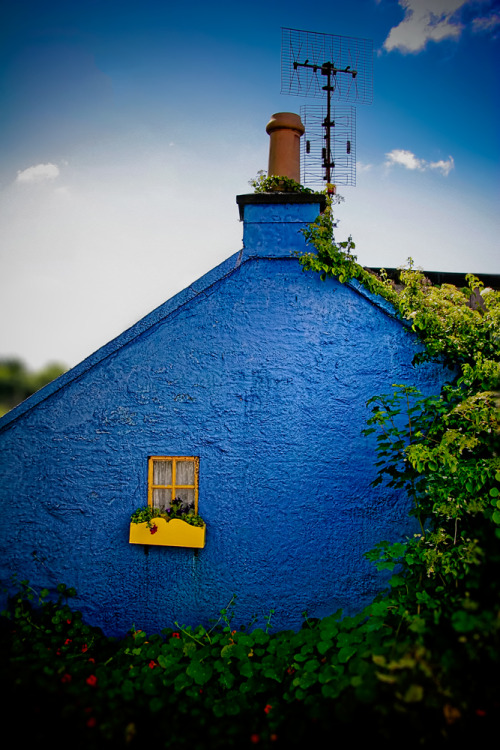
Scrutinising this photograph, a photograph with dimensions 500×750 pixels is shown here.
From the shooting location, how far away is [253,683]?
337cm

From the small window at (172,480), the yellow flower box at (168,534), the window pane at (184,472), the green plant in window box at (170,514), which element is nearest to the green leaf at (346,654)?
the yellow flower box at (168,534)

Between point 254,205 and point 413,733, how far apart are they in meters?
4.43

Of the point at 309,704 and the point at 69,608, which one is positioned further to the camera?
the point at 69,608

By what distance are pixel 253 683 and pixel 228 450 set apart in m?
1.97

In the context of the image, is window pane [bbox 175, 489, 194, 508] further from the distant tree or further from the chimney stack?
the chimney stack

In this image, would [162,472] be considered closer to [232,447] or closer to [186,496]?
[186,496]

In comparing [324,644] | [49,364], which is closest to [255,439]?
[324,644]

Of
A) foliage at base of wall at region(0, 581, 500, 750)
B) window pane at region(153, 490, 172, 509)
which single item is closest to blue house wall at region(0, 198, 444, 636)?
window pane at region(153, 490, 172, 509)

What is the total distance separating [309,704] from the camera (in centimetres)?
263

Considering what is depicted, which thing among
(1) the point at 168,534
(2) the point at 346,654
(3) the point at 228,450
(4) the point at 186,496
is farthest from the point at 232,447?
(2) the point at 346,654

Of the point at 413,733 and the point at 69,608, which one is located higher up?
the point at 413,733

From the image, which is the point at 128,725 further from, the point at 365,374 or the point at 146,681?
the point at 365,374

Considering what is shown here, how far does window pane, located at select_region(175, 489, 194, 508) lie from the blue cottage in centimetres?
1

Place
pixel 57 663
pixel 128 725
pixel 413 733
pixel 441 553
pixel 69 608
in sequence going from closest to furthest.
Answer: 1. pixel 413 733
2. pixel 128 725
3. pixel 57 663
4. pixel 441 553
5. pixel 69 608
